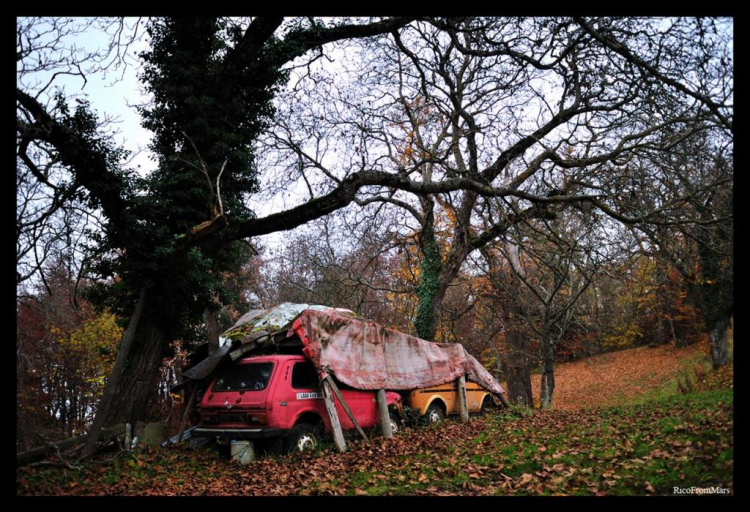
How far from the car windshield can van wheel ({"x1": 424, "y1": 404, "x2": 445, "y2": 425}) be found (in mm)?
5352

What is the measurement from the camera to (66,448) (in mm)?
9625

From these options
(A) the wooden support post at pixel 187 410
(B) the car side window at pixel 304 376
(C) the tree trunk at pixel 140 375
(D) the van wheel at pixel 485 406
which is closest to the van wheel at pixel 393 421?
(B) the car side window at pixel 304 376

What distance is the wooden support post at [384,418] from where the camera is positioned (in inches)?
446

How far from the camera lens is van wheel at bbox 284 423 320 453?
31.4 ft

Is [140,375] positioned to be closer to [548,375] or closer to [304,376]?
[304,376]

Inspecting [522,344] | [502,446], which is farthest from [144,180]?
[522,344]

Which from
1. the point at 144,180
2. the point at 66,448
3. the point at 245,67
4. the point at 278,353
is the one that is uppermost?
the point at 245,67

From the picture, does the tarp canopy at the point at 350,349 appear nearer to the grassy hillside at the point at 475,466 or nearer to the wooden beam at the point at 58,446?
the grassy hillside at the point at 475,466

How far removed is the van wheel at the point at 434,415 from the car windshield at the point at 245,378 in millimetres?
5352

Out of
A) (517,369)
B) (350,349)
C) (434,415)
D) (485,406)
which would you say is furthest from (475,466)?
(517,369)

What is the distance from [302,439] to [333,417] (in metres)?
0.76

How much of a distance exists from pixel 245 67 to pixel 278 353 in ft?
25.3

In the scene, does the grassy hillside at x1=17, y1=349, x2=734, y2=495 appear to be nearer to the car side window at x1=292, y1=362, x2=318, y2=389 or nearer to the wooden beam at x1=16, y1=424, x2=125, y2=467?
the wooden beam at x1=16, y1=424, x2=125, y2=467

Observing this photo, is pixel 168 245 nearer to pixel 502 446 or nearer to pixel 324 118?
pixel 324 118
